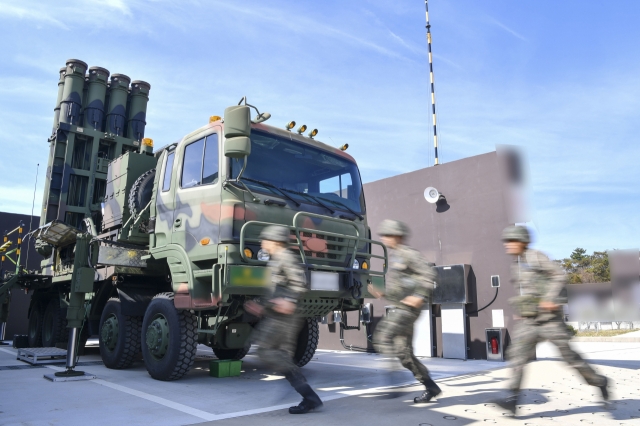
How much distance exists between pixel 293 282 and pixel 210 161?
95.2 inches

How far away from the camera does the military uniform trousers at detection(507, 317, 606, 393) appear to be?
3650mm

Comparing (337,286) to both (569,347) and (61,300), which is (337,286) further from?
(61,300)

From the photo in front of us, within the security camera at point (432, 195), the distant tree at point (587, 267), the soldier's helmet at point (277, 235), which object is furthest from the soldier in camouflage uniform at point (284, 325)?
the distant tree at point (587, 267)

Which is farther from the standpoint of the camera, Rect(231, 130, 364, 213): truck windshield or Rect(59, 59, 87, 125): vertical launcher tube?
Rect(59, 59, 87, 125): vertical launcher tube

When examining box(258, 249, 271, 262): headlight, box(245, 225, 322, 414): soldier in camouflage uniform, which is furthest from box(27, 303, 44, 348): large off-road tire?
box(245, 225, 322, 414): soldier in camouflage uniform

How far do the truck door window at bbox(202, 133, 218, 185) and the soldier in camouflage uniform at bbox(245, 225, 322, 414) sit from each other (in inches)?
77.5

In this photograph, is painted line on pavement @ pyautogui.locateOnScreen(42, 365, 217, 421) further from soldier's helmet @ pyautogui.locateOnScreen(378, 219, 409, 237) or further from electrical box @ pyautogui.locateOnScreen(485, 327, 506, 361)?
electrical box @ pyautogui.locateOnScreen(485, 327, 506, 361)

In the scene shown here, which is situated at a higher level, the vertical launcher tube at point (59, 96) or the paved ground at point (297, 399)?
the vertical launcher tube at point (59, 96)

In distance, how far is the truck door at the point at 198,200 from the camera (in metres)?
5.41

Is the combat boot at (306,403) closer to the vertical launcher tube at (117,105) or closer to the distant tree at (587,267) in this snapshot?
the vertical launcher tube at (117,105)

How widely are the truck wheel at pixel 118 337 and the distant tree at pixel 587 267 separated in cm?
3024

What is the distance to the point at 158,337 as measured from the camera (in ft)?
19.0

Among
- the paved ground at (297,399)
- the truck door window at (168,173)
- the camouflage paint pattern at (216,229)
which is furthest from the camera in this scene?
the truck door window at (168,173)

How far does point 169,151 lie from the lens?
263 inches
